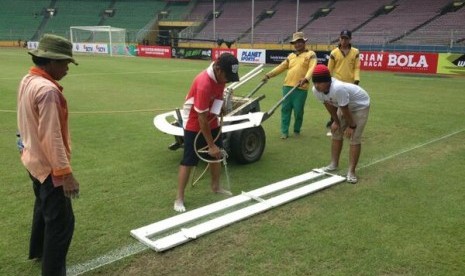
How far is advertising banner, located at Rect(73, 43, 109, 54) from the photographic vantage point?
1595 inches

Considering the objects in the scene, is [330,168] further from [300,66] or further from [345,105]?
[300,66]

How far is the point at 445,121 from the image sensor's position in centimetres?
985

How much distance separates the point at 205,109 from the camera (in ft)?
14.6

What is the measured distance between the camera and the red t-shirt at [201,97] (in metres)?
4.43

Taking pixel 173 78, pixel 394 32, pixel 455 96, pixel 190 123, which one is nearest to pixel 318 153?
pixel 190 123

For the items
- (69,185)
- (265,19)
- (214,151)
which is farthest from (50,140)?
(265,19)

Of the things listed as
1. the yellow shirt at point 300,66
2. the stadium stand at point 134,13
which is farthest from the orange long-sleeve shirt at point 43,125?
the stadium stand at point 134,13

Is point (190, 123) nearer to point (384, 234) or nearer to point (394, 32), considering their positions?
point (384, 234)

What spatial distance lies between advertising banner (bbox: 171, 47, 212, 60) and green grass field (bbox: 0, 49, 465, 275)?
76.1ft

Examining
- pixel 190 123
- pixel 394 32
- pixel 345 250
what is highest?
pixel 394 32

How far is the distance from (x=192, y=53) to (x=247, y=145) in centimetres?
2800

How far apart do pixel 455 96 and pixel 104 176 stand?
11672 mm

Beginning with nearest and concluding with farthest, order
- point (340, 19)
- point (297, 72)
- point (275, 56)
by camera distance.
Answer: point (297, 72), point (275, 56), point (340, 19)

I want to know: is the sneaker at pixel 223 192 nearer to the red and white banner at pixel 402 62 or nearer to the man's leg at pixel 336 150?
the man's leg at pixel 336 150
